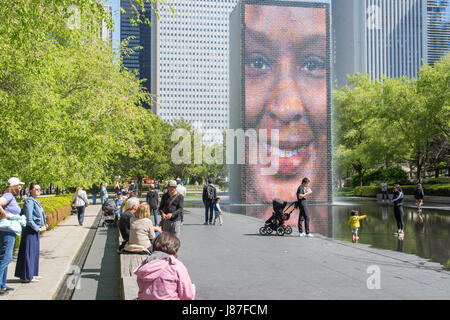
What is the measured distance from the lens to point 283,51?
34.0 metres

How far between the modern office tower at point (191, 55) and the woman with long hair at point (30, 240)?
7004 inches

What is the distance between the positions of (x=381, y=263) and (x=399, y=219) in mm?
5790

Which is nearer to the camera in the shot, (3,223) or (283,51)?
(3,223)

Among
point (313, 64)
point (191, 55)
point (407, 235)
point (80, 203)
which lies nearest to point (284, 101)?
point (313, 64)

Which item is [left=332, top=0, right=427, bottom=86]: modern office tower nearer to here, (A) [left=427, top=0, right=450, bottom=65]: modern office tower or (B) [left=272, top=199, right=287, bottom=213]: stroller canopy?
(A) [left=427, top=0, right=450, bottom=65]: modern office tower

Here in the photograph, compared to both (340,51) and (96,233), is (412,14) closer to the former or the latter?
(340,51)

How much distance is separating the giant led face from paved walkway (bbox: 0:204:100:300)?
17.6m

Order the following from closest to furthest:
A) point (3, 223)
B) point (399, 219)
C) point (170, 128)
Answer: point (3, 223) < point (399, 219) < point (170, 128)

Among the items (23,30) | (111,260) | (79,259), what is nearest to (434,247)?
(111,260)

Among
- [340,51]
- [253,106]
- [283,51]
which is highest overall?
[340,51]

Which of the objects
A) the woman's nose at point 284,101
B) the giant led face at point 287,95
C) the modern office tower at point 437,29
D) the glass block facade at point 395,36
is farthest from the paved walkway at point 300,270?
the modern office tower at point 437,29

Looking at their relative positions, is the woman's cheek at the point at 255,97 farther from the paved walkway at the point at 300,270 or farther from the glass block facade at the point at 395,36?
the glass block facade at the point at 395,36

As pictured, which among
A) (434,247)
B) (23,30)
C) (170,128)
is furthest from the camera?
(170,128)

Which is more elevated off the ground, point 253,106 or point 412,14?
point 412,14
